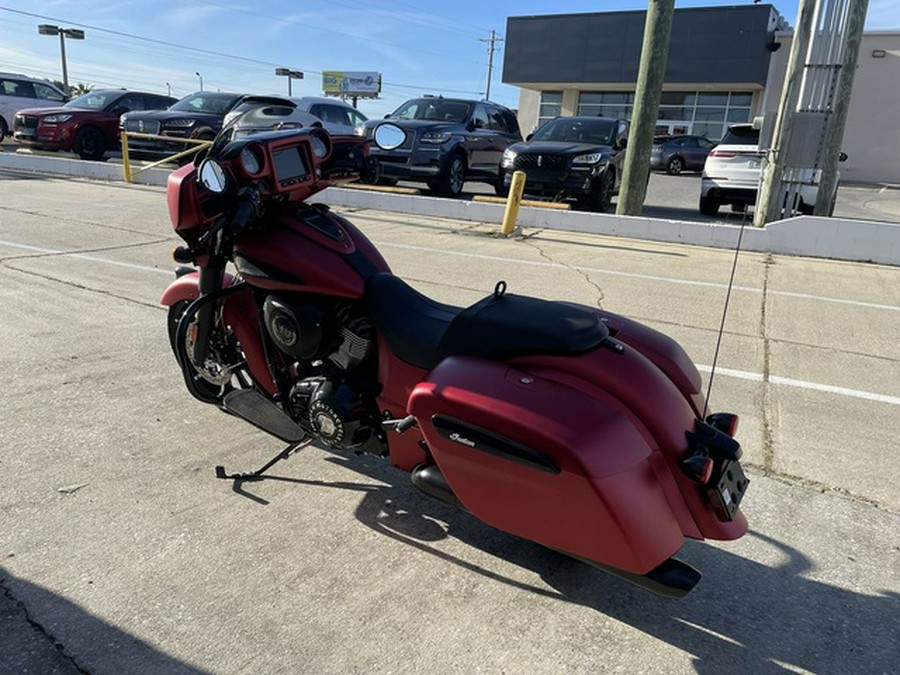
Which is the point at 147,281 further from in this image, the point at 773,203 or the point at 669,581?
the point at 773,203

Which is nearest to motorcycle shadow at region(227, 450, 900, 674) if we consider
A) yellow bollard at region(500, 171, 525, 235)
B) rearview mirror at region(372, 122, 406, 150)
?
rearview mirror at region(372, 122, 406, 150)

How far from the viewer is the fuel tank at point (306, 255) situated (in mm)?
2639

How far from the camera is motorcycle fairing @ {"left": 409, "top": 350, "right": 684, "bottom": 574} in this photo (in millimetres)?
1904

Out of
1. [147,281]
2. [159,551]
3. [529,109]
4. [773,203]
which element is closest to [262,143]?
Result: [159,551]

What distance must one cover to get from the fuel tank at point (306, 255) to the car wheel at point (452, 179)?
963 cm

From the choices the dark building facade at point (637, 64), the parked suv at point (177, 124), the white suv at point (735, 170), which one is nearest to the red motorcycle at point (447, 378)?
the white suv at point (735, 170)

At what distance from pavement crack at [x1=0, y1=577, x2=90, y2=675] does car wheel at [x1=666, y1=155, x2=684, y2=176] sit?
25969 mm

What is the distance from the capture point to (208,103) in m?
15.3

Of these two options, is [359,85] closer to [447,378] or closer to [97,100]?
[97,100]

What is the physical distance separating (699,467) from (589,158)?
1005 cm

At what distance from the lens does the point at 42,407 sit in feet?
11.9

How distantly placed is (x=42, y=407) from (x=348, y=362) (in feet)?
6.67

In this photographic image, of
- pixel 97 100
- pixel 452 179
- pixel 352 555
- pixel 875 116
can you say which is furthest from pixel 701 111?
pixel 352 555

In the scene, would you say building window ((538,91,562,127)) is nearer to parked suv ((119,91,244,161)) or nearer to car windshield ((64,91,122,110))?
car windshield ((64,91,122,110))
